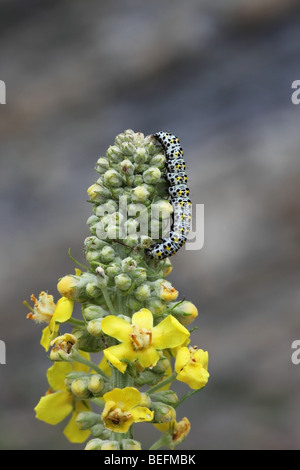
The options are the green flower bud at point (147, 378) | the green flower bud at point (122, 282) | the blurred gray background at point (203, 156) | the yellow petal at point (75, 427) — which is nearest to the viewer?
the green flower bud at point (122, 282)

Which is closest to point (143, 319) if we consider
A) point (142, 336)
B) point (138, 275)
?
point (142, 336)

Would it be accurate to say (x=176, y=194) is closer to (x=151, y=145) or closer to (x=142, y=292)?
(x=151, y=145)

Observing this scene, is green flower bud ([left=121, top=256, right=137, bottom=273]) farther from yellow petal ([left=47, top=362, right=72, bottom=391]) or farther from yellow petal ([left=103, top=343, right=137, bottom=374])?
yellow petal ([left=47, top=362, right=72, bottom=391])

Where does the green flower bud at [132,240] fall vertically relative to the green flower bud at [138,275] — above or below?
above

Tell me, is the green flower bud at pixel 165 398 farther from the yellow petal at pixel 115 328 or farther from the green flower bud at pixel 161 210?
the green flower bud at pixel 161 210

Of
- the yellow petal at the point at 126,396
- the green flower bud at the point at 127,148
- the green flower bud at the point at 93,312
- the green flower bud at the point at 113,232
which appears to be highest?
the green flower bud at the point at 127,148

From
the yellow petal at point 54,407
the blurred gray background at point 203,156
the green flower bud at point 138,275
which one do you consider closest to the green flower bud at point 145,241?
the green flower bud at point 138,275
